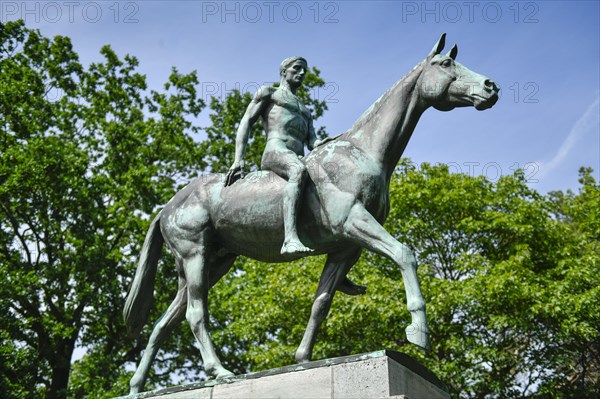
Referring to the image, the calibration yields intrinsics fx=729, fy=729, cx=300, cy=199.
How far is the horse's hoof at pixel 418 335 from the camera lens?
6.75 metres

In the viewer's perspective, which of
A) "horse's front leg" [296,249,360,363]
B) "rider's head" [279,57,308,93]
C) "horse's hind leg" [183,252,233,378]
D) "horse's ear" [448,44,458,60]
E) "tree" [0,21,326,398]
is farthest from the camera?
"tree" [0,21,326,398]

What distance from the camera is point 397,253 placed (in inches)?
281

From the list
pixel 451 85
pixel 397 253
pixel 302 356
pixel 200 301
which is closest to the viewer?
pixel 397 253

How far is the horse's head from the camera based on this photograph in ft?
25.9

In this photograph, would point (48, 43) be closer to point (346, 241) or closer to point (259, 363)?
point (259, 363)

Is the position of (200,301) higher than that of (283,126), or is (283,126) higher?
(283,126)

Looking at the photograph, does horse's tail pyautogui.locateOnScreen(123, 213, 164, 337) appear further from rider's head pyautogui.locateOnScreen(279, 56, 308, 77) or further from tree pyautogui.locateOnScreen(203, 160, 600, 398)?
tree pyautogui.locateOnScreen(203, 160, 600, 398)

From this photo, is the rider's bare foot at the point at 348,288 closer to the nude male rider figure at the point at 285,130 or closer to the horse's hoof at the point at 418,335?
the nude male rider figure at the point at 285,130

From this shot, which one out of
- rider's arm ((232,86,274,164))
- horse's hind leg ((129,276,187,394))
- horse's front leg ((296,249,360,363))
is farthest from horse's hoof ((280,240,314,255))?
horse's hind leg ((129,276,187,394))

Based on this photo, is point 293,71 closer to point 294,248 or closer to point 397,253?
point 294,248

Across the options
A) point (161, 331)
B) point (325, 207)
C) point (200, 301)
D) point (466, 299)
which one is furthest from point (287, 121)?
point (466, 299)

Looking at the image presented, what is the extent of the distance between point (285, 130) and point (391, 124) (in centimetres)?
Answer: 136

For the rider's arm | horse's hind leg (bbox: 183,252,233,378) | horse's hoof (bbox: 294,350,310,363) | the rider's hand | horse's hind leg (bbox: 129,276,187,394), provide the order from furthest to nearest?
the rider's arm, the rider's hand, horse's hind leg (bbox: 129,276,187,394), horse's hind leg (bbox: 183,252,233,378), horse's hoof (bbox: 294,350,310,363)

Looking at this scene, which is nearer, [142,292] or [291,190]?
[291,190]
